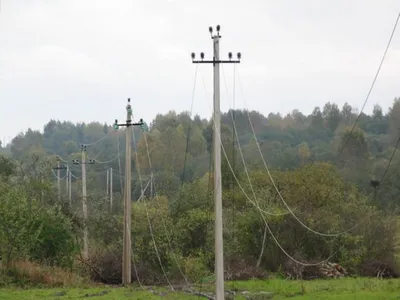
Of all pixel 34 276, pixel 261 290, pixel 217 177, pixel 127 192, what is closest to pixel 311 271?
pixel 261 290

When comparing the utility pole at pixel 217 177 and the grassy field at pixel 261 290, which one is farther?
the grassy field at pixel 261 290

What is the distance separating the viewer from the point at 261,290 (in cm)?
2439

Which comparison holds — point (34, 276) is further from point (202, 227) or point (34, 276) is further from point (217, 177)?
point (217, 177)

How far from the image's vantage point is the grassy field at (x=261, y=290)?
69.2 feet

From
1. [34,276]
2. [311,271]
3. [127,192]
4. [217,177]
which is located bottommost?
[311,271]

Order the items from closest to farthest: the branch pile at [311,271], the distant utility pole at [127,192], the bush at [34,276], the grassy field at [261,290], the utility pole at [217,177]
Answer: the utility pole at [217,177] < the grassy field at [261,290] < the distant utility pole at [127,192] < the bush at [34,276] < the branch pile at [311,271]

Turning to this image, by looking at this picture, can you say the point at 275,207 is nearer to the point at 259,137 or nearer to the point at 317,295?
the point at 317,295

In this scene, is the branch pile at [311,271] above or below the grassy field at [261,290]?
below

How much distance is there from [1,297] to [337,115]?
87841mm

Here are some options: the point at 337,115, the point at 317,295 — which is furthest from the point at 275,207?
the point at 337,115

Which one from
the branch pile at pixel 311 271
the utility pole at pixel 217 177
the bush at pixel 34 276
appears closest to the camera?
the utility pole at pixel 217 177

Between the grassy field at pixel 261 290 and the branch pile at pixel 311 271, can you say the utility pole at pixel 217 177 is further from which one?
the branch pile at pixel 311 271

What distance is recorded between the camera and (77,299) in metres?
21.3

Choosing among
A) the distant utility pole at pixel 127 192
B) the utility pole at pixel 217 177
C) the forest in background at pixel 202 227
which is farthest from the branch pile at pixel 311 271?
the utility pole at pixel 217 177
